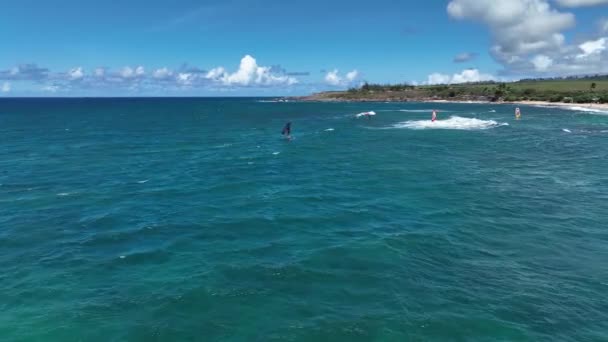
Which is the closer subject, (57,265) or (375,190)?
(57,265)

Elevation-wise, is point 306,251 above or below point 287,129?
below

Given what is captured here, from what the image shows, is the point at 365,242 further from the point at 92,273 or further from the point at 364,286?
the point at 92,273

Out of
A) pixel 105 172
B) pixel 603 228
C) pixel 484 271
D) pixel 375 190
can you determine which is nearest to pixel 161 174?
pixel 105 172

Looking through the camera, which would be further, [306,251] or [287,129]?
[287,129]

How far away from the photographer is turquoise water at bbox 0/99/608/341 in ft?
59.0

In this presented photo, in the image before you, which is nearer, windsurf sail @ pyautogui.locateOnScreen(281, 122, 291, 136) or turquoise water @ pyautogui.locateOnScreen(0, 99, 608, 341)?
turquoise water @ pyautogui.locateOnScreen(0, 99, 608, 341)

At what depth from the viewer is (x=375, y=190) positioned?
39.3 m

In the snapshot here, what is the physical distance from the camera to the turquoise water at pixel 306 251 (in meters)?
18.0

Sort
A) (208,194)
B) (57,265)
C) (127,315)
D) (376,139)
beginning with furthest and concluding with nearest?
(376,139), (208,194), (57,265), (127,315)

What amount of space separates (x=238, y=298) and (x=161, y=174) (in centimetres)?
3114

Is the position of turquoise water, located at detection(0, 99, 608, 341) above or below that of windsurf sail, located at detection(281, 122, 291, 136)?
below

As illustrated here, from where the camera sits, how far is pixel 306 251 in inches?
994

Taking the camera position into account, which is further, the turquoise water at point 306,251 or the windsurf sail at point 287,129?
the windsurf sail at point 287,129

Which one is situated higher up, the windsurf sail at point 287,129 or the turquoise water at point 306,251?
the windsurf sail at point 287,129
